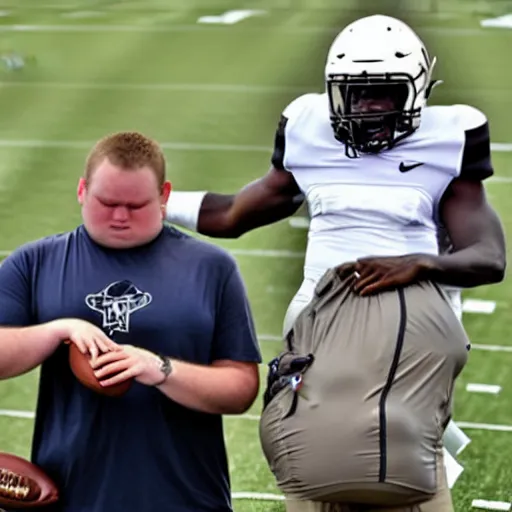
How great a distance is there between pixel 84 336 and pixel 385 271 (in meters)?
0.75

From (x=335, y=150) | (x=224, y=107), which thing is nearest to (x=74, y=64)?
(x=224, y=107)

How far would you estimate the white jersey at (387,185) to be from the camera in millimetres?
3928

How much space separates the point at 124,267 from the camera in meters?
3.72

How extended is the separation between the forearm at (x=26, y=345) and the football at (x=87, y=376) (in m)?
0.05

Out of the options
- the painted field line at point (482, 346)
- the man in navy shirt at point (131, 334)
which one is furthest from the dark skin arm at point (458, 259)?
the painted field line at point (482, 346)

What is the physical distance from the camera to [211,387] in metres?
3.63

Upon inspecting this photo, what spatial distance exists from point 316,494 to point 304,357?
320 mm

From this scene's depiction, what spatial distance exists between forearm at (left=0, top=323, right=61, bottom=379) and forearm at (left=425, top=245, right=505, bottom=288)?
3.00ft

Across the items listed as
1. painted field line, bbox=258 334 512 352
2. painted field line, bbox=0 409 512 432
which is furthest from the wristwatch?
painted field line, bbox=258 334 512 352

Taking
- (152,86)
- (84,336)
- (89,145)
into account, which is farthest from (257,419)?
(152,86)

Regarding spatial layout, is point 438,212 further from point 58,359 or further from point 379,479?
point 58,359

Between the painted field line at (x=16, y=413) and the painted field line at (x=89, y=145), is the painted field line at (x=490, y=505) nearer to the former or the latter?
the painted field line at (x=16, y=413)

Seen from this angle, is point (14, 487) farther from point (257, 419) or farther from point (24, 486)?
point (257, 419)

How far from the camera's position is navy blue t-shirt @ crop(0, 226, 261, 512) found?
144 inches
